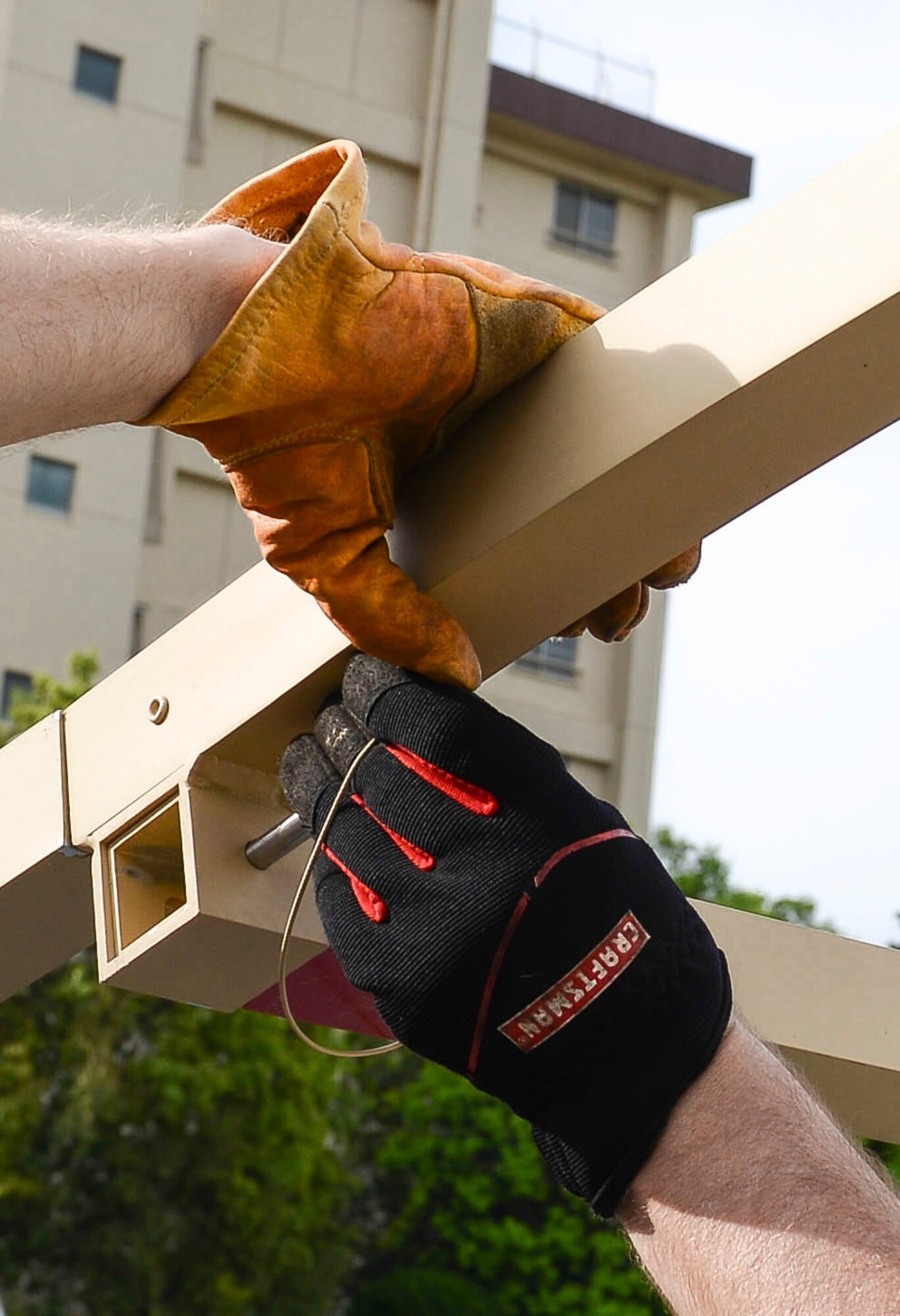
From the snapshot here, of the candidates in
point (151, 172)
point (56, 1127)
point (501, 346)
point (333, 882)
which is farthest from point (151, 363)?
point (151, 172)

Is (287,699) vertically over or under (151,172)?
over

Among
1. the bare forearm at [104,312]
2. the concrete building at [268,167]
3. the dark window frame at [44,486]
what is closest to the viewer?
the bare forearm at [104,312]

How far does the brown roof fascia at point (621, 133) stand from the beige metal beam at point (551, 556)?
20562 millimetres

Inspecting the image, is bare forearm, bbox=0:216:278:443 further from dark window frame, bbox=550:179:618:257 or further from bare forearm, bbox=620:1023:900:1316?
dark window frame, bbox=550:179:618:257

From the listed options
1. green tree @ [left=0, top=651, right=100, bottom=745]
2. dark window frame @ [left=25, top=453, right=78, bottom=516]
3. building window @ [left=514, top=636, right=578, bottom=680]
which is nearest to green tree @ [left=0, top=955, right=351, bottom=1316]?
green tree @ [left=0, top=651, right=100, bottom=745]

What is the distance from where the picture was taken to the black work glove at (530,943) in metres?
1.06

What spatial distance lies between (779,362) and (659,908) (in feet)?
1.16

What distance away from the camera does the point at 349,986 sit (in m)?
1.56

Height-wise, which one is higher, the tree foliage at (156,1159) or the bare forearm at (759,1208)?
the bare forearm at (759,1208)

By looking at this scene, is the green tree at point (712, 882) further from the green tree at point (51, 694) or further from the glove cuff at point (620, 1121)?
the glove cuff at point (620, 1121)

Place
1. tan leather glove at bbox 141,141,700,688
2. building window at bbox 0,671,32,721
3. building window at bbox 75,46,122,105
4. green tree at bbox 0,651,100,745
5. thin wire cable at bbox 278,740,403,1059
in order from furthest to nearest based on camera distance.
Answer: building window at bbox 75,46,122,105, building window at bbox 0,671,32,721, green tree at bbox 0,651,100,745, thin wire cable at bbox 278,740,403,1059, tan leather glove at bbox 141,141,700,688

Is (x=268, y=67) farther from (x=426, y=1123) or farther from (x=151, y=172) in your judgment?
(x=426, y=1123)

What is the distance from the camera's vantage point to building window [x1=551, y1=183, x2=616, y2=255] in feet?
72.0

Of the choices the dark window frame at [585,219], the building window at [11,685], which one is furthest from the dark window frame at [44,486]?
the dark window frame at [585,219]
